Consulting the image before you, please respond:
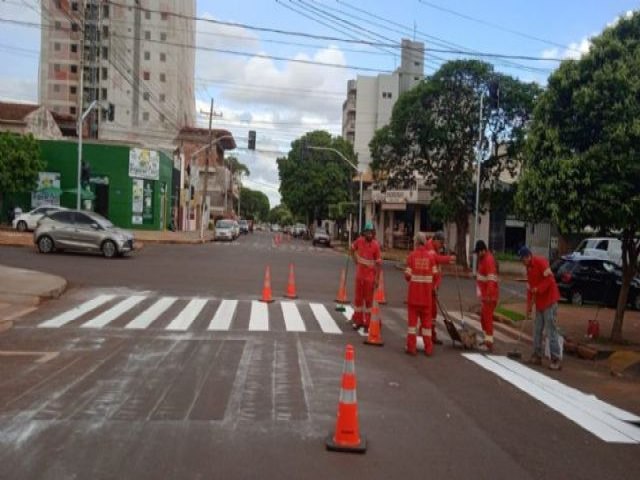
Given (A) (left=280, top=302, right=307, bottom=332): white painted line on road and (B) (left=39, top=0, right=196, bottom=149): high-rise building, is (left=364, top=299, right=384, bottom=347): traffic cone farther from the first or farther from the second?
(B) (left=39, top=0, right=196, bottom=149): high-rise building

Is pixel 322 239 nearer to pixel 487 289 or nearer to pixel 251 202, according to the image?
pixel 487 289

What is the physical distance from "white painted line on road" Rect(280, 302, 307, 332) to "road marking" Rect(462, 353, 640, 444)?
3.28 m

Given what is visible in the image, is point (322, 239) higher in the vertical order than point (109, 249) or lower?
lower

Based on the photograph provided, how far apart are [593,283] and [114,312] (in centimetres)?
1525

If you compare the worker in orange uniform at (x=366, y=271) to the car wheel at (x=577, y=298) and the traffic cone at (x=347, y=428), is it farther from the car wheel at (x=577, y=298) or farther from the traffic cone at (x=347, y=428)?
the car wheel at (x=577, y=298)

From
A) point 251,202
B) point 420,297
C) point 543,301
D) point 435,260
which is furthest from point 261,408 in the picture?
point 251,202

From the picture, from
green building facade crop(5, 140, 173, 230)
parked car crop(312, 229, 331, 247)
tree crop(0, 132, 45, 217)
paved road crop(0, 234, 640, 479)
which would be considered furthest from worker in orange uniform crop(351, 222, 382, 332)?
parked car crop(312, 229, 331, 247)

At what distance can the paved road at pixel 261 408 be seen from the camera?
220 inches

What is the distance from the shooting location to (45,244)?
27.7m

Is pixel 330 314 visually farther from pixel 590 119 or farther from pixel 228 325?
pixel 590 119

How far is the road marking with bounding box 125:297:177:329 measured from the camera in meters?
12.8

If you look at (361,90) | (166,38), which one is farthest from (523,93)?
(361,90)

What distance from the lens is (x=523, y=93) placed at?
3406 cm

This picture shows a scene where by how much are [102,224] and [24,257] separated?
3749 mm
